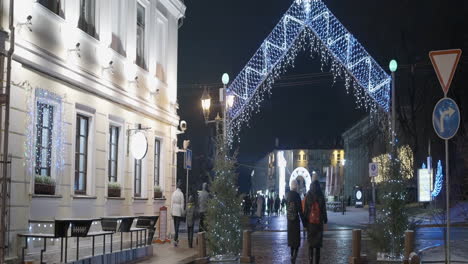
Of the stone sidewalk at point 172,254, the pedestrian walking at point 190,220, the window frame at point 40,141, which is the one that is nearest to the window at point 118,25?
the window frame at point 40,141

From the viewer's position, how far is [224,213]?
14938 millimetres

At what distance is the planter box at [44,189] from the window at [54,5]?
156 inches

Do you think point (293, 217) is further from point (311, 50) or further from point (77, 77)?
point (311, 50)

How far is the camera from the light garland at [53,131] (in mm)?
13469

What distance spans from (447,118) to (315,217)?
4.65m

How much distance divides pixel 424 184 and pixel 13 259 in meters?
32.2

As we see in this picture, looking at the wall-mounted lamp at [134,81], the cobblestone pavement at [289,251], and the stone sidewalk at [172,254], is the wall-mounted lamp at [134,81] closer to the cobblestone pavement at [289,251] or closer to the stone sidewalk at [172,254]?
the stone sidewalk at [172,254]

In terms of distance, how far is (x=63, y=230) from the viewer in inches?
477

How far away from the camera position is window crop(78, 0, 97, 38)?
16.8m

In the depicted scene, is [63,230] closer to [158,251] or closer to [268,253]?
[158,251]

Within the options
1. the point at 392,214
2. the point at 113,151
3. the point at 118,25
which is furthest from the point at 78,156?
the point at 392,214

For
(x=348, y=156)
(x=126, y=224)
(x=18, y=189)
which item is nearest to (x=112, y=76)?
(x=126, y=224)

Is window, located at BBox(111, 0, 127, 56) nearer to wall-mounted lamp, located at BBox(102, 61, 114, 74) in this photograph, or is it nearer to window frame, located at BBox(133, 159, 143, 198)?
wall-mounted lamp, located at BBox(102, 61, 114, 74)

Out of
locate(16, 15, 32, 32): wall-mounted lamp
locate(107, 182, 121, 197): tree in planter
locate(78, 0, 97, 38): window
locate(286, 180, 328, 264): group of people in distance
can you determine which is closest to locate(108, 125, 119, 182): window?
locate(107, 182, 121, 197): tree in planter
